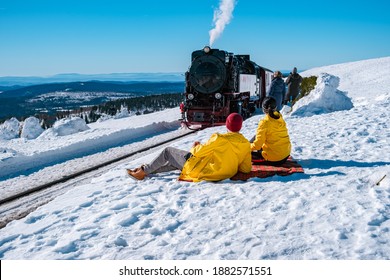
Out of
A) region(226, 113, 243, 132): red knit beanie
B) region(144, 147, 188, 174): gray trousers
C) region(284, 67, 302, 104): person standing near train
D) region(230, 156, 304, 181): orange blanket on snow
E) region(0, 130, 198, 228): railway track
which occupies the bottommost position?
region(0, 130, 198, 228): railway track

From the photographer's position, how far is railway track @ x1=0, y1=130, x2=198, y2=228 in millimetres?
6656

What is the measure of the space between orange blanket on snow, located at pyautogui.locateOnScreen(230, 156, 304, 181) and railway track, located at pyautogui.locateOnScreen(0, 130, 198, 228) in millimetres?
3876

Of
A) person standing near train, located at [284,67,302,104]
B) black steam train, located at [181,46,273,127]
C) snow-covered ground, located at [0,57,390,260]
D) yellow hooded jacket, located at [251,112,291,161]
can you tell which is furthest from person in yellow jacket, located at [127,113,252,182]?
person standing near train, located at [284,67,302,104]

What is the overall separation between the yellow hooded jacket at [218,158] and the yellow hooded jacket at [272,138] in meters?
0.65

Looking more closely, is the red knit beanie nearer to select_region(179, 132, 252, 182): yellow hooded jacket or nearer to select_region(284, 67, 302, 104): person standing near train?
select_region(179, 132, 252, 182): yellow hooded jacket

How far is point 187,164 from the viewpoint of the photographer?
6371mm

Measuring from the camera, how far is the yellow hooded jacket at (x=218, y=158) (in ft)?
19.7

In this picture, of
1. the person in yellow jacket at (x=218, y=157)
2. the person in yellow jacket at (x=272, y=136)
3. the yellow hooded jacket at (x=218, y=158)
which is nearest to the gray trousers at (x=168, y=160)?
the person in yellow jacket at (x=218, y=157)

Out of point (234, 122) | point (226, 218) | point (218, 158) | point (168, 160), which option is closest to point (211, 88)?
point (168, 160)

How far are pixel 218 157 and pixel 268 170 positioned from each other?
118 centimetres

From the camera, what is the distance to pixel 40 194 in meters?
7.81

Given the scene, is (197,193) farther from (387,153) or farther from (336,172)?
(387,153)

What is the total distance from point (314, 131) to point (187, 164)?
18.4 ft

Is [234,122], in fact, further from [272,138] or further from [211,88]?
[211,88]
